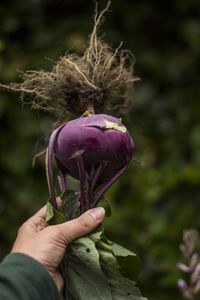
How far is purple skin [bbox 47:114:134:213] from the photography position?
4.64ft

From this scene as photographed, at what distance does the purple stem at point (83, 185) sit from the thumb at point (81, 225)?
0.06m

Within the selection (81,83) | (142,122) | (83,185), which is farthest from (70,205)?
(142,122)

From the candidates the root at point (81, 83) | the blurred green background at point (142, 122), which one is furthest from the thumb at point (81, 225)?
the blurred green background at point (142, 122)

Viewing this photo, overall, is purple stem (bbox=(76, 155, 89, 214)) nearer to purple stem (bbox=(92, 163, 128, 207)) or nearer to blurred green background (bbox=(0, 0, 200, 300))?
purple stem (bbox=(92, 163, 128, 207))

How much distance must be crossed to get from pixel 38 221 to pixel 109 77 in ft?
1.05

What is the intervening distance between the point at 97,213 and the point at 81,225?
0.04m

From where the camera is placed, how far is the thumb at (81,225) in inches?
53.2

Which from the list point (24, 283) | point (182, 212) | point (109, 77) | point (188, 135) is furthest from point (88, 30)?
point (24, 283)

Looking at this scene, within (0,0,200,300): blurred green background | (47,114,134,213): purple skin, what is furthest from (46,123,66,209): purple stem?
(0,0,200,300): blurred green background

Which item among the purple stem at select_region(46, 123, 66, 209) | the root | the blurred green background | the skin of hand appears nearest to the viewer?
the skin of hand

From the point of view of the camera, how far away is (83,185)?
4.73 ft

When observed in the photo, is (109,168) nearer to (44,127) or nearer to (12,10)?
(44,127)

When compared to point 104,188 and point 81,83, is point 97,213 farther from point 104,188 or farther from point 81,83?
point 81,83

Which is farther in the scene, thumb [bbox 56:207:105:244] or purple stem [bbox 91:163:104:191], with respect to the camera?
purple stem [bbox 91:163:104:191]
